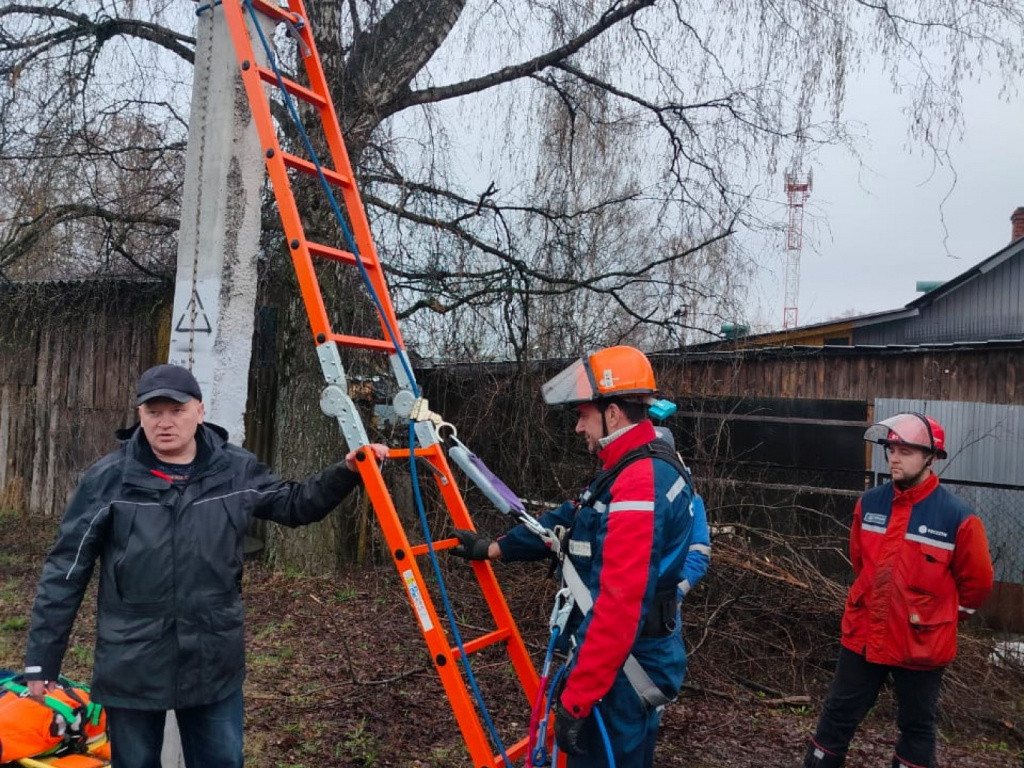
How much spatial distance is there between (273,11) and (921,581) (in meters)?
3.62

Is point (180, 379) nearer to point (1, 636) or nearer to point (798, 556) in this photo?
point (1, 636)

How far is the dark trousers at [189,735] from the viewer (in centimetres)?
258

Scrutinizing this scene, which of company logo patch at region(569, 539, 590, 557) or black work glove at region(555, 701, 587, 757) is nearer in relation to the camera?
black work glove at region(555, 701, 587, 757)

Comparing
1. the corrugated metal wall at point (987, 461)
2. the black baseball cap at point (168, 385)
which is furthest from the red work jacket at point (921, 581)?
the corrugated metal wall at point (987, 461)

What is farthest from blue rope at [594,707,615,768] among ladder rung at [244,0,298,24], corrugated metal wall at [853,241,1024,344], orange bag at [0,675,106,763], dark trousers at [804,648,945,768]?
corrugated metal wall at [853,241,1024,344]

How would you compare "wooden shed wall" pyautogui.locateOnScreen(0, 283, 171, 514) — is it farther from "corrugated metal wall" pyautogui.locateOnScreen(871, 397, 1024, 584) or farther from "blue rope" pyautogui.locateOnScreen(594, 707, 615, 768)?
"corrugated metal wall" pyautogui.locateOnScreen(871, 397, 1024, 584)

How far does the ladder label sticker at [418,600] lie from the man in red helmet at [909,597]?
205 cm

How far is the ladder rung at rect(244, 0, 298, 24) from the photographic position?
313 cm

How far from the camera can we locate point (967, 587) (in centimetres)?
350

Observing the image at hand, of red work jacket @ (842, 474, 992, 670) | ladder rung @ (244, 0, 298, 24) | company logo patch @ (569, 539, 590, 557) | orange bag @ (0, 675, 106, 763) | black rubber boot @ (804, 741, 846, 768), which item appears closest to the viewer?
company logo patch @ (569, 539, 590, 557)

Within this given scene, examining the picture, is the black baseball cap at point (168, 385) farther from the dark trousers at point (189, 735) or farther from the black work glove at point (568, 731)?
the black work glove at point (568, 731)

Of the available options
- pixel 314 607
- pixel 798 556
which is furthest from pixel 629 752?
pixel 314 607

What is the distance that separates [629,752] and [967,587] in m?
1.92

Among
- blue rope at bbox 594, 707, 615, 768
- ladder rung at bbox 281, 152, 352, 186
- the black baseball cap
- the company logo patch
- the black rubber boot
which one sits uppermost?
ladder rung at bbox 281, 152, 352, 186
